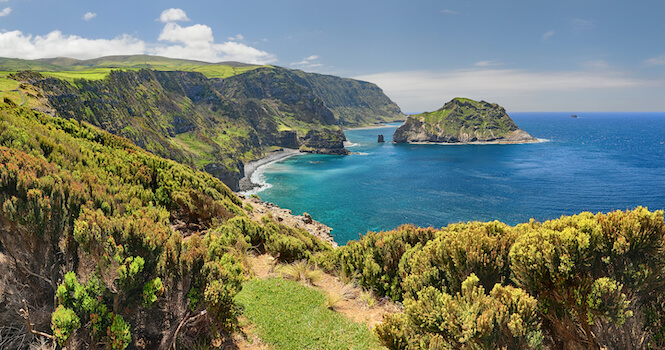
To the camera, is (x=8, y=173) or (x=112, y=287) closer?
(x=112, y=287)

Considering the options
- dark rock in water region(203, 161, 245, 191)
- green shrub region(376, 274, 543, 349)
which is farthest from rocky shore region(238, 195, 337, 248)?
dark rock in water region(203, 161, 245, 191)

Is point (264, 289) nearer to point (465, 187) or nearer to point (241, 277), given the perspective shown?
point (241, 277)

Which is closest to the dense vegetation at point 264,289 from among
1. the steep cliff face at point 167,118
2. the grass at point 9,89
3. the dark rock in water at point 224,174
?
the grass at point 9,89

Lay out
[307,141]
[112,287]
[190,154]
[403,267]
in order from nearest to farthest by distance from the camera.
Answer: [112,287] < [403,267] < [190,154] < [307,141]

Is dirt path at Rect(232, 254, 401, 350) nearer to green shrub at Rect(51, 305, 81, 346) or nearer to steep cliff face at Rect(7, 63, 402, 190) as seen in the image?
green shrub at Rect(51, 305, 81, 346)

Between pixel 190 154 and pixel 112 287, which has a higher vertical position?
pixel 112 287

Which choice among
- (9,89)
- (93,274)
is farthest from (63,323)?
(9,89)

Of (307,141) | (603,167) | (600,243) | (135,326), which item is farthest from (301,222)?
(307,141)

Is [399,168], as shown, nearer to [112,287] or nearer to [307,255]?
[307,255]
